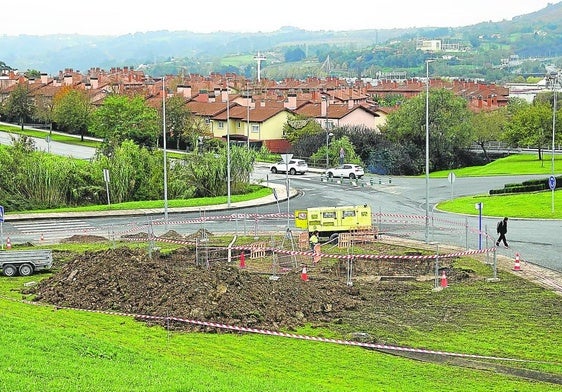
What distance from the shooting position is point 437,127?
83875 mm

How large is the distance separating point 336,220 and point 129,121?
168 feet

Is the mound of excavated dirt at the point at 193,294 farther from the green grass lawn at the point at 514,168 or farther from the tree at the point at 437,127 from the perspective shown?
the tree at the point at 437,127

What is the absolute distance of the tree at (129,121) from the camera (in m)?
84.2

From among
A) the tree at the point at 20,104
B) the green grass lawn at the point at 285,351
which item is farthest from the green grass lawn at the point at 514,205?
the tree at the point at 20,104

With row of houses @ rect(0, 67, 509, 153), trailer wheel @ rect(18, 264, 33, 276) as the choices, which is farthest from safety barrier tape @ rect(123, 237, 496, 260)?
row of houses @ rect(0, 67, 509, 153)

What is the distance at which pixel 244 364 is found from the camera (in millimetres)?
18641

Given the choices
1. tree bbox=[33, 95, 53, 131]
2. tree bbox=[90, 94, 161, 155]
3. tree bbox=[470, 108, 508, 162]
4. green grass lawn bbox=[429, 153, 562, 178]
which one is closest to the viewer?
green grass lawn bbox=[429, 153, 562, 178]

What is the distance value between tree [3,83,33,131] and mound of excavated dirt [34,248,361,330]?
281 feet

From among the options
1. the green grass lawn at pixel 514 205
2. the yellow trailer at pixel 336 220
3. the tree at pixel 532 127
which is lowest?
the green grass lawn at pixel 514 205

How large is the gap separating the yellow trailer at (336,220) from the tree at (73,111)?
64.2 m

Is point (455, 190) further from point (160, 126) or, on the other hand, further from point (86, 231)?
point (160, 126)

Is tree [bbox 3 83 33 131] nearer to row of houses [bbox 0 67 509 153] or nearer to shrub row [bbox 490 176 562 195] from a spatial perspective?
row of houses [bbox 0 67 509 153]

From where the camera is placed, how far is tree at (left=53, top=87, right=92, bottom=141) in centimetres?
9850

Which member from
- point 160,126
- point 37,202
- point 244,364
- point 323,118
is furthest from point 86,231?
point 323,118
